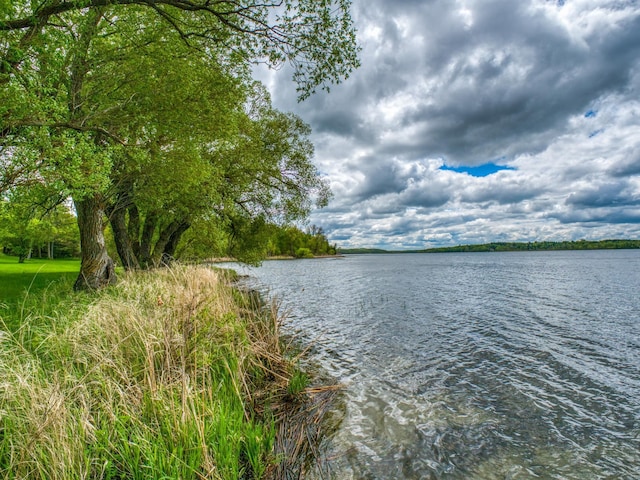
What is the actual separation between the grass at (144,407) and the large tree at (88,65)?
5.07 metres

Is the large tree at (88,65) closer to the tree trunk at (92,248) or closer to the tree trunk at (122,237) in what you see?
the tree trunk at (92,248)

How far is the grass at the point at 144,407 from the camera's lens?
3.43 m

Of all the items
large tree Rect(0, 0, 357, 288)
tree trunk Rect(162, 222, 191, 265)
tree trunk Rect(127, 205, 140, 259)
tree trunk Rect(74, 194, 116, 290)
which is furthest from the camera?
tree trunk Rect(162, 222, 191, 265)

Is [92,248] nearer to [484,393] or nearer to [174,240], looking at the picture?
[174,240]

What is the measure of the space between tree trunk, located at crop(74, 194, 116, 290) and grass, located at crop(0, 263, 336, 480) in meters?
7.16

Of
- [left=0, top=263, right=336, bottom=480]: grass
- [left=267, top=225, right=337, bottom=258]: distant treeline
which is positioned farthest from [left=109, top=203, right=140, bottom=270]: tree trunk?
[left=267, top=225, right=337, bottom=258]: distant treeline

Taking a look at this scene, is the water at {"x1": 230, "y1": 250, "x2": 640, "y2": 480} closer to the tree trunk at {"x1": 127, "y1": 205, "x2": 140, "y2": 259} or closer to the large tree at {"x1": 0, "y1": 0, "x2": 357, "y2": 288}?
the large tree at {"x1": 0, "y1": 0, "x2": 357, "y2": 288}

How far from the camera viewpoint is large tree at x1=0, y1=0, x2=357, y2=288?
784 centimetres

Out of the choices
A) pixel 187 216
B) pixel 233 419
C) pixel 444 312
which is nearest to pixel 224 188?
pixel 187 216

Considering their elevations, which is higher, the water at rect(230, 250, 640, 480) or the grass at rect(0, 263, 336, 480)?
the grass at rect(0, 263, 336, 480)

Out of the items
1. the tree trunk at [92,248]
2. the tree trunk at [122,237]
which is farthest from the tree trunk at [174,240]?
the tree trunk at [92,248]

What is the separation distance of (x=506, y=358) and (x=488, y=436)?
4865 mm

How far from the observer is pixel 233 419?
473 centimetres

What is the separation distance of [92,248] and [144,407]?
1135 centimetres
